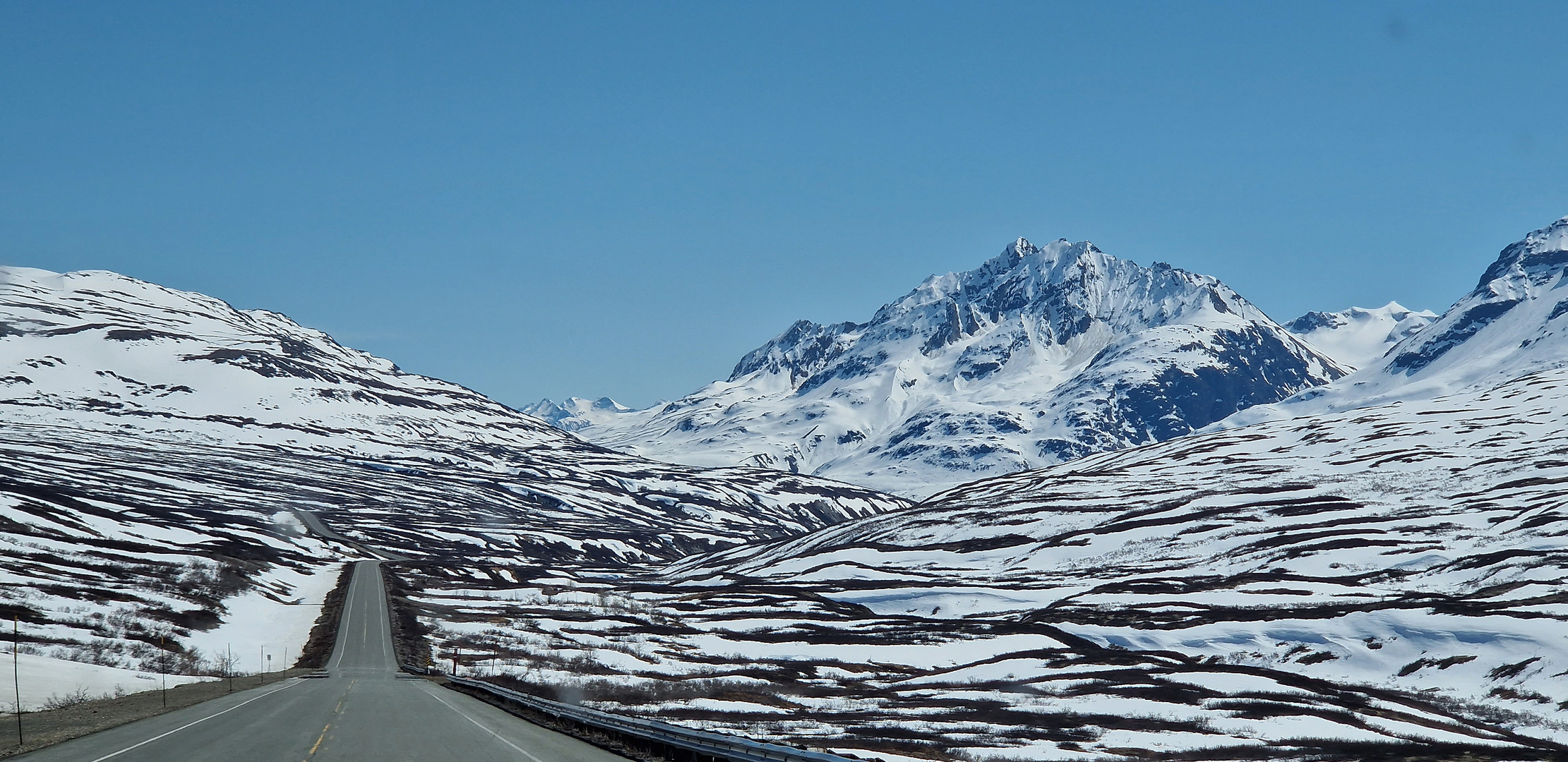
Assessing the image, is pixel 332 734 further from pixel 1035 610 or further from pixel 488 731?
pixel 1035 610

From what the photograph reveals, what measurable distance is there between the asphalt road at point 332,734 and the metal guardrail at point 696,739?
113cm

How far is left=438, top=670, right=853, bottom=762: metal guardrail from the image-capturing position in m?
23.5

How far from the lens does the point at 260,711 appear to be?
3597cm

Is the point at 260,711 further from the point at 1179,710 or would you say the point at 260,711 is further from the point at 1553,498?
the point at 1553,498

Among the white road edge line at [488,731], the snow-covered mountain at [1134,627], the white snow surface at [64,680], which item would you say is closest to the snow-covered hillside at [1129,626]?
the snow-covered mountain at [1134,627]

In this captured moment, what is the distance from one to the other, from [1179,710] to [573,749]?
37.1 m

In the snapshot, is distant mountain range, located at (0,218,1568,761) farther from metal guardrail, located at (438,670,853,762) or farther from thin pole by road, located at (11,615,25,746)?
metal guardrail, located at (438,670,853,762)

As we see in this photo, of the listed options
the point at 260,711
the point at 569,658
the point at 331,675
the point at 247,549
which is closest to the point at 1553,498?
the point at 569,658

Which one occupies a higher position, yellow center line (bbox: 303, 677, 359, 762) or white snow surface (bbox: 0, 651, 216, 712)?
white snow surface (bbox: 0, 651, 216, 712)

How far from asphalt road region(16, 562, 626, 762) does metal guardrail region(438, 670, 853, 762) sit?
3.71 feet

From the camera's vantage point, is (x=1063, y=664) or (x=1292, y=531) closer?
(x=1063, y=664)

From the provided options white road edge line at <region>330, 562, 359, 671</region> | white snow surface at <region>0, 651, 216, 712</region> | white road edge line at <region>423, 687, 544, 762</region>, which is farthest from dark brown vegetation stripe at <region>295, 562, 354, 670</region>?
white road edge line at <region>423, 687, 544, 762</region>

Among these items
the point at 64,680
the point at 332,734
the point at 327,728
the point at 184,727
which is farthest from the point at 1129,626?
the point at 184,727

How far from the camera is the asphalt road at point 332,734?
25.1 meters
